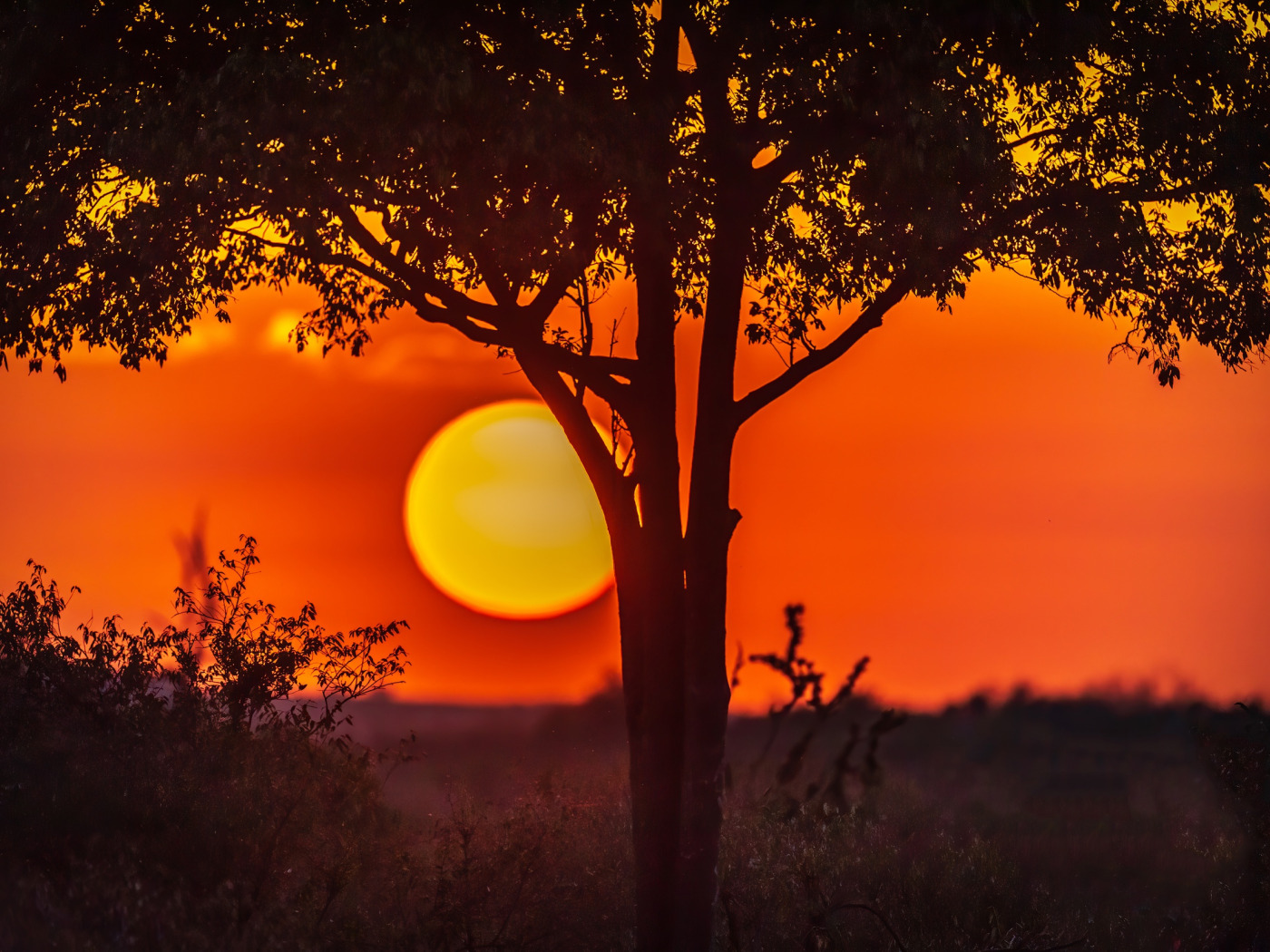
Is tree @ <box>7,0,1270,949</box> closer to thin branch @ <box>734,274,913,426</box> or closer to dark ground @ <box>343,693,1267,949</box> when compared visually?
thin branch @ <box>734,274,913,426</box>

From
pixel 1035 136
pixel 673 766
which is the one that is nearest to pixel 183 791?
pixel 673 766

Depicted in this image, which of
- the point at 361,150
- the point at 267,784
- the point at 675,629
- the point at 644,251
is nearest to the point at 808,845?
the point at 675,629

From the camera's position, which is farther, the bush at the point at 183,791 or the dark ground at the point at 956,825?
the dark ground at the point at 956,825

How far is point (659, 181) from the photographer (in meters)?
12.7

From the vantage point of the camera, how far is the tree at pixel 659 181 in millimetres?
11875

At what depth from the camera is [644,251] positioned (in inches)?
560

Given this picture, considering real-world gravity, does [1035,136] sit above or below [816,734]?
above

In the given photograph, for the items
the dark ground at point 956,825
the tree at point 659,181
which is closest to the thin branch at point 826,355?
the tree at point 659,181

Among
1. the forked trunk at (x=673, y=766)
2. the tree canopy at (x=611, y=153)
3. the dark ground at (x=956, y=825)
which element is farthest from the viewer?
the dark ground at (x=956, y=825)

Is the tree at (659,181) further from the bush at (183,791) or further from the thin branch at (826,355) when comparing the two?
the bush at (183,791)

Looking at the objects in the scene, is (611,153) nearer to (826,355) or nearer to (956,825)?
(826,355)

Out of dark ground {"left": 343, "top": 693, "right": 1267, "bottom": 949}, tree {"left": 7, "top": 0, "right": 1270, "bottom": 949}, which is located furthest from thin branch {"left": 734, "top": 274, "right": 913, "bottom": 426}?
dark ground {"left": 343, "top": 693, "right": 1267, "bottom": 949}

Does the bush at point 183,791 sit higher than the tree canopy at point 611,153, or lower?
lower

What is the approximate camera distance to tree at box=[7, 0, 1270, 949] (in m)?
11.9
